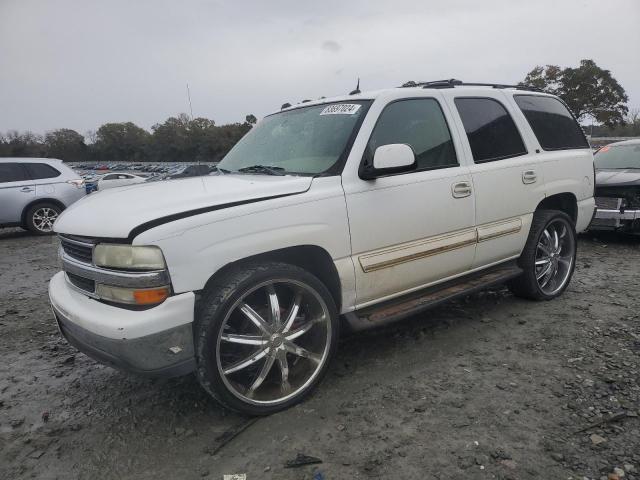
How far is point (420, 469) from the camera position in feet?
7.07

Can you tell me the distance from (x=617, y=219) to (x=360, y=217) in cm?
556

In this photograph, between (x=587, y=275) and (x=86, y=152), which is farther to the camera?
(x=86, y=152)

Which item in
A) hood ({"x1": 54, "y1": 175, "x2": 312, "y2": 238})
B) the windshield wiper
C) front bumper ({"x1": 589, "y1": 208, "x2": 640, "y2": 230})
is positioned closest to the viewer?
hood ({"x1": 54, "y1": 175, "x2": 312, "y2": 238})

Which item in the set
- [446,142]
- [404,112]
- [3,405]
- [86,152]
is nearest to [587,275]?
[446,142]

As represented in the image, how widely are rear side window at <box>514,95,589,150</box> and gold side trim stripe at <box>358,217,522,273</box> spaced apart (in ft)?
3.10

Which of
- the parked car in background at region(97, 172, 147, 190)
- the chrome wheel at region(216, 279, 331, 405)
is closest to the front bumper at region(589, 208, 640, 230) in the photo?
the chrome wheel at region(216, 279, 331, 405)

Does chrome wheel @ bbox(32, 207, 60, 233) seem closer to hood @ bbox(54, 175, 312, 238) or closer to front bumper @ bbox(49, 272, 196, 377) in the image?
hood @ bbox(54, 175, 312, 238)

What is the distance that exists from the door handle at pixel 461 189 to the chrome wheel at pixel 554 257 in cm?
119

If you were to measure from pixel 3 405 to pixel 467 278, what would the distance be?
11.2 feet

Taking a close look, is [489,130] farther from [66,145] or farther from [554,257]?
[66,145]

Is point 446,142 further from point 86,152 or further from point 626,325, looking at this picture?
point 86,152

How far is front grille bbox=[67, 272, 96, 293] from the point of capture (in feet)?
8.15

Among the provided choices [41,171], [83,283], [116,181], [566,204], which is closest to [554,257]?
[566,204]

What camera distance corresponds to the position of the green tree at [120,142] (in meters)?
87.6
